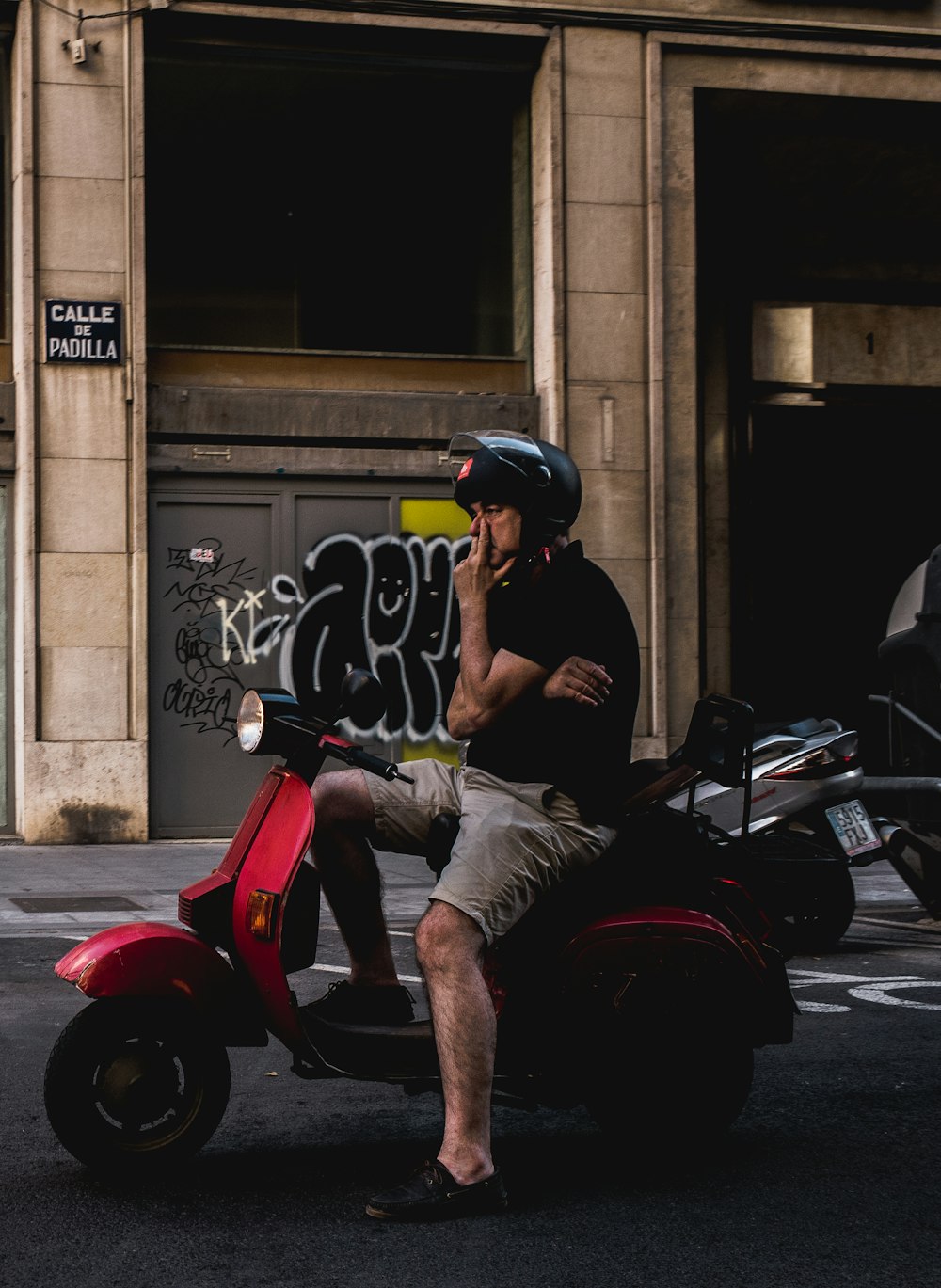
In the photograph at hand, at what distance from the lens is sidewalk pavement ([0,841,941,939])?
8.53 metres

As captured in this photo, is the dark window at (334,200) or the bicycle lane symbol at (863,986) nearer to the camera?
the bicycle lane symbol at (863,986)

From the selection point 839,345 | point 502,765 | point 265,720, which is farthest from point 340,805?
point 839,345

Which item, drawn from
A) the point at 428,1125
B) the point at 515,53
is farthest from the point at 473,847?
the point at 515,53

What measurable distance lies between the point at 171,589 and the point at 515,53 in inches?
194

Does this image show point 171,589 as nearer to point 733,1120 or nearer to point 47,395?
point 47,395

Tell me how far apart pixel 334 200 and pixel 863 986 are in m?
8.86

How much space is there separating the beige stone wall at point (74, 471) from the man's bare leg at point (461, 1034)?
350 inches

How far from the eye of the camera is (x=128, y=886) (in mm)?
9883

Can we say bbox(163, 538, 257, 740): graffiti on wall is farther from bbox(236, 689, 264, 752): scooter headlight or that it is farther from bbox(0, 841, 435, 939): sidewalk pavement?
bbox(236, 689, 264, 752): scooter headlight

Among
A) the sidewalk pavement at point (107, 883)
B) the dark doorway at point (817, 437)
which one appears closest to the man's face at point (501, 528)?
the sidewalk pavement at point (107, 883)

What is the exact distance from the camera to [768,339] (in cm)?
1541

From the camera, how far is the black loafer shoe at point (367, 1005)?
404cm

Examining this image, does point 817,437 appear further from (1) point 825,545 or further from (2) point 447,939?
(2) point 447,939

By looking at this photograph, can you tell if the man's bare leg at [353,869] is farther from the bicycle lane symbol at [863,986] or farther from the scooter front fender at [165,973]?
the bicycle lane symbol at [863,986]
